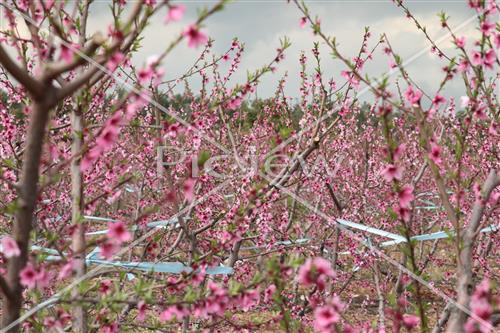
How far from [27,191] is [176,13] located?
986 mm

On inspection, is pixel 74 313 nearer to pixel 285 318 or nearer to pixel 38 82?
pixel 285 318

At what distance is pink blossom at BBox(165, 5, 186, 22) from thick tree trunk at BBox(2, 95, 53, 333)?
22.3 inches

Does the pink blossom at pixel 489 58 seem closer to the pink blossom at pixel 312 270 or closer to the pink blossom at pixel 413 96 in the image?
the pink blossom at pixel 413 96

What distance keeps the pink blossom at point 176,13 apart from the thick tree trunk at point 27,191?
567mm

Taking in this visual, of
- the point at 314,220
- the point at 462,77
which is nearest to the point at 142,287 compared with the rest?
the point at 462,77

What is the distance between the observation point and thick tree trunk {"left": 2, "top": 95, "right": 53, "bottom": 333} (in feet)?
7.20

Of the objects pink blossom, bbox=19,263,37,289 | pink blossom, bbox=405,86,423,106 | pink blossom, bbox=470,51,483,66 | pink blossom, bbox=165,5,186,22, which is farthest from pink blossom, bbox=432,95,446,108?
pink blossom, bbox=19,263,37,289

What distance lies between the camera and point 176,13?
6.85 ft

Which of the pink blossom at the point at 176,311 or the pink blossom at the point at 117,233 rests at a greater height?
the pink blossom at the point at 117,233

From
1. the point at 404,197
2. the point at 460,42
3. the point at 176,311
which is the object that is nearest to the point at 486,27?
the point at 460,42

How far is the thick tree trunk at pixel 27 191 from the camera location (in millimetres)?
2193

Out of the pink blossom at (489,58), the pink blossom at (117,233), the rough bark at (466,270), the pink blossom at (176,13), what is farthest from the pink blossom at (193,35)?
the pink blossom at (489,58)

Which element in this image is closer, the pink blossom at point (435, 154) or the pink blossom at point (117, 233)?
the pink blossom at point (117, 233)

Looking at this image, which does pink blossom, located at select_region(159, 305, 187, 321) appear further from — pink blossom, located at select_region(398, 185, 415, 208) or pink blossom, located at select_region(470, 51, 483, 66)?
pink blossom, located at select_region(470, 51, 483, 66)
